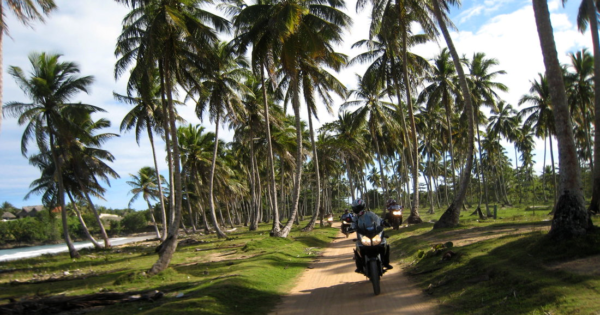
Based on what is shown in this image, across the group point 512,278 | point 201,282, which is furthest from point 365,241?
point 201,282

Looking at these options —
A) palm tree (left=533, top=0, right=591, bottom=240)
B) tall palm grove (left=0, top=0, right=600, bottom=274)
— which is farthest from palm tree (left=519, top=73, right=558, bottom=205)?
palm tree (left=533, top=0, right=591, bottom=240)

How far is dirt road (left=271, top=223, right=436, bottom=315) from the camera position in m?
6.17

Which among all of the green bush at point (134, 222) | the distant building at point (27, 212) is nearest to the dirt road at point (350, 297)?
the green bush at point (134, 222)

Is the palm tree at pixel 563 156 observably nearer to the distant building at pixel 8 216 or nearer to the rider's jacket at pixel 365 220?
the rider's jacket at pixel 365 220

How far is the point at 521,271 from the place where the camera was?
21.4 feet

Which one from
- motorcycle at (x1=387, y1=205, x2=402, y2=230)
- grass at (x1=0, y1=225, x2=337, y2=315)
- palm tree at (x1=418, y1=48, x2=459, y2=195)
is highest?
palm tree at (x1=418, y1=48, x2=459, y2=195)

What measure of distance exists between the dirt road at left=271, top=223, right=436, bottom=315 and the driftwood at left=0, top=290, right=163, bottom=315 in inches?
118

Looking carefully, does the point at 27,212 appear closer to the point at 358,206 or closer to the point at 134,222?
the point at 134,222

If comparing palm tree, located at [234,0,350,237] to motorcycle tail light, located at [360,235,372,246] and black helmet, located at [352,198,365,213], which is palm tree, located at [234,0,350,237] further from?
motorcycle tail light, located at [360,235,372,246]

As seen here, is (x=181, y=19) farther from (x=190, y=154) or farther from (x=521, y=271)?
(x=190, y=154)

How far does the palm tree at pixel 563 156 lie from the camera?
23.5ft

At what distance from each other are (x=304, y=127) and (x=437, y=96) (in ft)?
42.7

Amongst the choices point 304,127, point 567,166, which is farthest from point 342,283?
point 304,127

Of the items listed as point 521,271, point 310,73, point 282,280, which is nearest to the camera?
point 521,271
